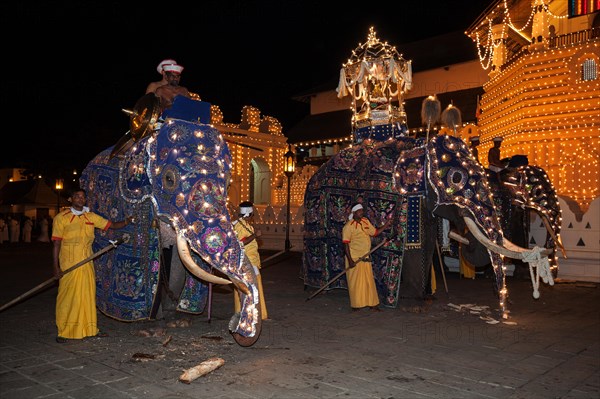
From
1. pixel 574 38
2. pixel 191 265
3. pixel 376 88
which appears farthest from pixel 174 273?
pixel 574 38

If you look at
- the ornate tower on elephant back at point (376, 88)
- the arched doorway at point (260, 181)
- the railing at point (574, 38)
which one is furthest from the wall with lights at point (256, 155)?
the ornate tower on elephant back at point (376, 88)

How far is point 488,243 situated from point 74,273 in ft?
16.9

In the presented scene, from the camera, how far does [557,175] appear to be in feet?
56.2

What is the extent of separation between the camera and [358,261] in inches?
324

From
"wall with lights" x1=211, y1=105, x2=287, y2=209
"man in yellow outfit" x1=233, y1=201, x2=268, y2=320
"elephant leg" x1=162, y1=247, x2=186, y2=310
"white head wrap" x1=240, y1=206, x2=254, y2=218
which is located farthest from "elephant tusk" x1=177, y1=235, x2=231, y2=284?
"wall with lights" x1=211, y1=105, x2=287, y2=209

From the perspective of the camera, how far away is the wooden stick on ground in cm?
479

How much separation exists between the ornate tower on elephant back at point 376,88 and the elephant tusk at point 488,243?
2776mm

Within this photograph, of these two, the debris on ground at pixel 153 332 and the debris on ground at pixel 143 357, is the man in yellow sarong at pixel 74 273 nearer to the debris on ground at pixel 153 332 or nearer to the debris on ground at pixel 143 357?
the debris on ground at pixel 153 332

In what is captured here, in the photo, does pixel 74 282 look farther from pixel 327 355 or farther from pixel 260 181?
pixel 260 181

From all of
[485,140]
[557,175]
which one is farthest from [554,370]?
[485,140]

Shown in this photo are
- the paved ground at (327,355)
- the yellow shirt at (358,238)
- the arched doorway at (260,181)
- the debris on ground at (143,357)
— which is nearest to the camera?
the paved ground at (327,355)

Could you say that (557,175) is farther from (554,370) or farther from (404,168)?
(554,370)

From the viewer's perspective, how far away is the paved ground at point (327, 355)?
4648 millimetres

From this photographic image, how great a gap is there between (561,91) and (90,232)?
50.8ft
